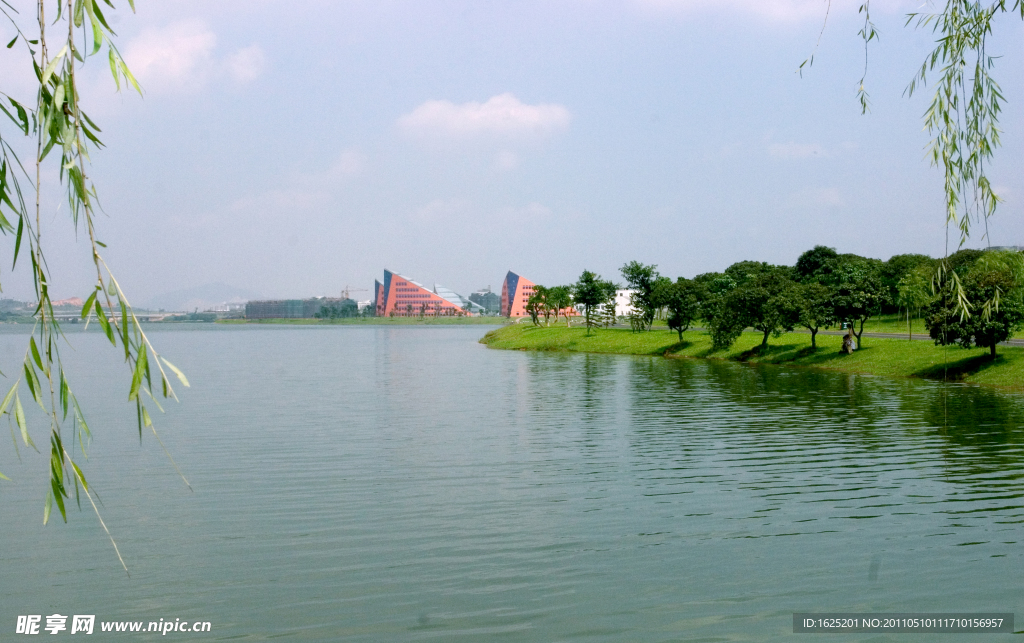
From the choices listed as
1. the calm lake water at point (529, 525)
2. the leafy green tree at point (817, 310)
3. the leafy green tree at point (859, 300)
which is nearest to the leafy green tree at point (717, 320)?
the leafy green tree at point (817, 310)

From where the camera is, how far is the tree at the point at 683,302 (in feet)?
236

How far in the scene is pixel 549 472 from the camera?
738 inches

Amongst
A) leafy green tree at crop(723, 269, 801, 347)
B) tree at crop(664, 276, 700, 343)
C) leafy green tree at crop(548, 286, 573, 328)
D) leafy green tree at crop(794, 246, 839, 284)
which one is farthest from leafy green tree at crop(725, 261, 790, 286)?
leafy green tree at crop(723, 269, 801, 347)

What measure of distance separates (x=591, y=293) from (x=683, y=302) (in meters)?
24.2

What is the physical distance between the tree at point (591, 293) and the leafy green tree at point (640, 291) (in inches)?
177

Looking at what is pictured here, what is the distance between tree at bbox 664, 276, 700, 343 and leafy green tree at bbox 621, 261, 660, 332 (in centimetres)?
1027

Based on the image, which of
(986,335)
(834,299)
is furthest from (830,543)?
(834,299)

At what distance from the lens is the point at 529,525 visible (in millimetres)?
13844

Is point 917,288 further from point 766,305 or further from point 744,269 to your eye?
point 744,269

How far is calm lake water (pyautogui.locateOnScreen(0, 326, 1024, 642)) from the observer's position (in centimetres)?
998

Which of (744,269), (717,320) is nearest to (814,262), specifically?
(744,269)

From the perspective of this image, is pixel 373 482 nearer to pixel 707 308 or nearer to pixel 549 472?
pixel 549 472

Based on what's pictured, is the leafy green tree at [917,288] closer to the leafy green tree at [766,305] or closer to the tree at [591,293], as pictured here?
the leafy green tree at [766,305]

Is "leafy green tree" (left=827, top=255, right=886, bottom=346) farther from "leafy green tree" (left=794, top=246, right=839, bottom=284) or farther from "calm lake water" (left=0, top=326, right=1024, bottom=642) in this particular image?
"leafy green tree" (left=794, top=246, right=839, bottom=284)
